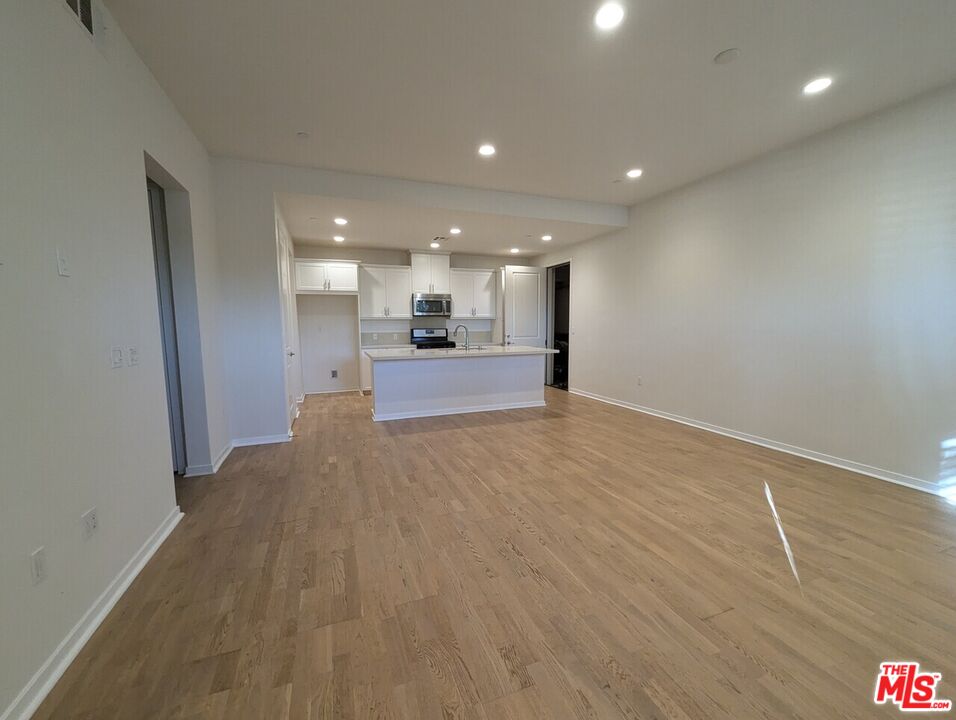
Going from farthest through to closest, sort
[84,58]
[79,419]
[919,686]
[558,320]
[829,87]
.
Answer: [558,320] → [829,87] → [84,58] → [79,419] → [919,686]

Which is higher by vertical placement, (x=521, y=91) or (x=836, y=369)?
(x=521, y=91)

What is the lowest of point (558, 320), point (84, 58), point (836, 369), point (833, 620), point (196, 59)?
point (833, 620)

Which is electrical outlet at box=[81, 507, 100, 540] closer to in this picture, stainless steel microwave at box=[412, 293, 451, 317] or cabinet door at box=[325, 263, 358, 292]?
cabinet door at box=[325, 263, 358, 292]

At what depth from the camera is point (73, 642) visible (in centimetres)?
136

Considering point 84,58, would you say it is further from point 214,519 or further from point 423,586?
point 423,586

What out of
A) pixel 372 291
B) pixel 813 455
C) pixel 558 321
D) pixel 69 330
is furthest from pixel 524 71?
pixel 558 321

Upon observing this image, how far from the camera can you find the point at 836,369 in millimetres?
3113

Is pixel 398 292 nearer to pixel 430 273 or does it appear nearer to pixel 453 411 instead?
pixel 430 273

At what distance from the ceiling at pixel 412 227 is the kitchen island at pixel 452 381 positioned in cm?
175

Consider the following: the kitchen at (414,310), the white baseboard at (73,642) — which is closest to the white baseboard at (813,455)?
the kitchen at (414,310)

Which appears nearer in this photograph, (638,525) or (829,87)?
(638,525)

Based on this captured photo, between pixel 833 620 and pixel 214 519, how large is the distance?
328 cm

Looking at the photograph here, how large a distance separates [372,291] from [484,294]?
2.19 m

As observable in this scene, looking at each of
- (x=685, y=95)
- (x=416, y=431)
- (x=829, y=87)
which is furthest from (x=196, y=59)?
(x=829, y=87)
